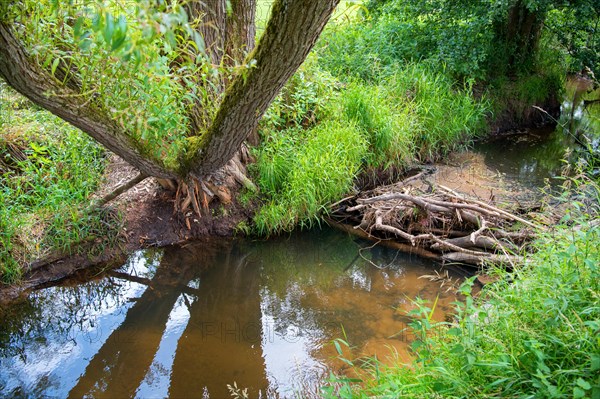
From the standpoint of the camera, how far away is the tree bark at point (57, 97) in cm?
300

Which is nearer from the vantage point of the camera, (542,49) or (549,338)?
(549,338)

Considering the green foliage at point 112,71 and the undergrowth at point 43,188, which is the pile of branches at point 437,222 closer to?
the green foliage at point 112,71

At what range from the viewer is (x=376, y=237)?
5293 mm

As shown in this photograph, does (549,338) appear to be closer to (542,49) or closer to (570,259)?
(570,259)

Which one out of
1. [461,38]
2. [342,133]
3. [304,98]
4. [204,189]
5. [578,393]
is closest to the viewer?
[578,393]

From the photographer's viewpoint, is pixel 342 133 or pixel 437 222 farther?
pixel 342 133

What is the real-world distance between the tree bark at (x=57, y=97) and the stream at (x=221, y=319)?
1302mm

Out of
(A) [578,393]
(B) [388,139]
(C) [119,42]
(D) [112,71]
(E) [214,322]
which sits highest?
(C) [119,42]

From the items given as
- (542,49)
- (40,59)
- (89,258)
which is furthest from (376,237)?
(542,49)

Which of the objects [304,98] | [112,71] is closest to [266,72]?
[112,71]

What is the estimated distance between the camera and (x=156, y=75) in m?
3.10

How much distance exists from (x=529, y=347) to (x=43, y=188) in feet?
14.6

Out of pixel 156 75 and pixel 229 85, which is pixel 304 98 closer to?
pixel 229 85

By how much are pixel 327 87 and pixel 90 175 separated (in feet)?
10.4
